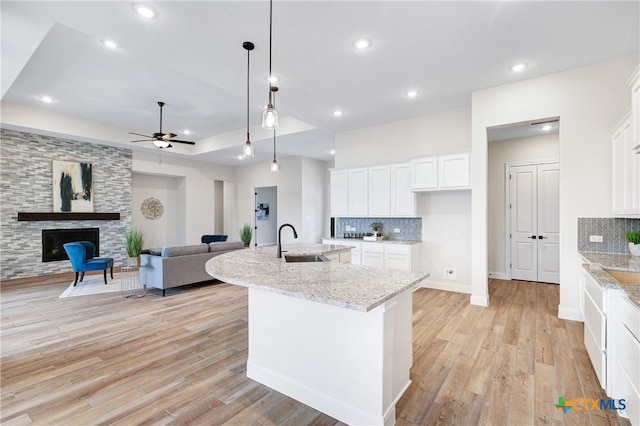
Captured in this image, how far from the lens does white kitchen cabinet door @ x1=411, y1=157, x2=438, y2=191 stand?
16.1 ft

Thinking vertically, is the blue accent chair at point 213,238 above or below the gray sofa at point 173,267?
above

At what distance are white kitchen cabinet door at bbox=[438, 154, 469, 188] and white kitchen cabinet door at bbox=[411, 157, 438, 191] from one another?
88 millimetres

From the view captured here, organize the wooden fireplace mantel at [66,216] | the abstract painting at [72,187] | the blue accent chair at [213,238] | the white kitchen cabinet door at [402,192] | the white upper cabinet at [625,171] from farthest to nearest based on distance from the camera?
the blue accent chair at [213,238] → the abstract painting at [72,187] → the wooden fireplace mantel at [66,216] → the white kitchen cabinet door at [402,192] → the white upper cabinet at [625,171]

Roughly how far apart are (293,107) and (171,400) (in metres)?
4.18

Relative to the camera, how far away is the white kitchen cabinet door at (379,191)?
554 centimetres

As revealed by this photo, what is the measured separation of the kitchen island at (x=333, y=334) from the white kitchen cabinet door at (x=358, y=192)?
3.50m

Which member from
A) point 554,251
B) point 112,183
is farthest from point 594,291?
point 112,183

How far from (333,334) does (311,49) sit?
9.38ft

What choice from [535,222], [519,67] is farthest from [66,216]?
[535,222]

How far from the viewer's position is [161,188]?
30.2 feet

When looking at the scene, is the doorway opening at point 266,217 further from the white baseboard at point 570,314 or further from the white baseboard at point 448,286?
the white baseboard at point 570,314

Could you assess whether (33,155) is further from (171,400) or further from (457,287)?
(457,287)

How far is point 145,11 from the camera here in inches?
99.8

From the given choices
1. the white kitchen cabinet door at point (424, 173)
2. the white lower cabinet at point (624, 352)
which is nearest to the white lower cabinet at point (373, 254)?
the white kitchen cabinet door at point (424, 173)
